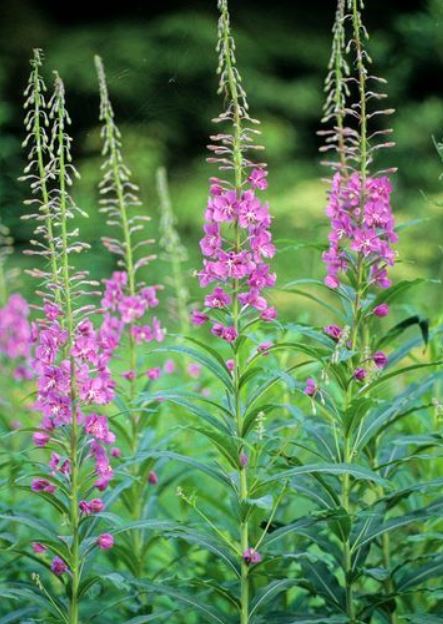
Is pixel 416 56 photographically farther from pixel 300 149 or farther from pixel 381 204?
pixel 381 204

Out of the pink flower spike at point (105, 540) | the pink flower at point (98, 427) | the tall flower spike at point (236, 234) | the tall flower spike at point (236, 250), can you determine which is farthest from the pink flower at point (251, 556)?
the tall flower spike at point (236, 234)

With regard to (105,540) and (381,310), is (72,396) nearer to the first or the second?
(105,540)

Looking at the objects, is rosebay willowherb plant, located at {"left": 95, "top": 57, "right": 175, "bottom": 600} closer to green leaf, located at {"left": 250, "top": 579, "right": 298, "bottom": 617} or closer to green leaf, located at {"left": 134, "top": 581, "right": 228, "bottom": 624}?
green leaf, located at {"left": 134, "top": 581, "right": 228, "bottom": 624}

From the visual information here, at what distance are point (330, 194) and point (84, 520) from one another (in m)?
1.13

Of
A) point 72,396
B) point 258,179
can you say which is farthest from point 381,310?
point 72,396

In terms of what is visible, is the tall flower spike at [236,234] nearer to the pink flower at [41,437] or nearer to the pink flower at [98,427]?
the pink flower at [98,427]

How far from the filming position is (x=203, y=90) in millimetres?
11930

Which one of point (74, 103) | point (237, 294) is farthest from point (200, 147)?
point (237, 294)

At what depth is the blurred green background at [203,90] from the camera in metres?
11.3

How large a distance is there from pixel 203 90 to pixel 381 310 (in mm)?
9066

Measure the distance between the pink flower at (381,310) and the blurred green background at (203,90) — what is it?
775 cm

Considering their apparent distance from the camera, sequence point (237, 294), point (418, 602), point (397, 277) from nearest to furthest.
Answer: point (237, 294) < point (418, 602) < point (397, 277)

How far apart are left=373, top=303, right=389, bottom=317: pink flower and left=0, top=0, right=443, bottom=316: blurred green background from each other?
7.75 m

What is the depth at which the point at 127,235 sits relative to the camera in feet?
12.3
